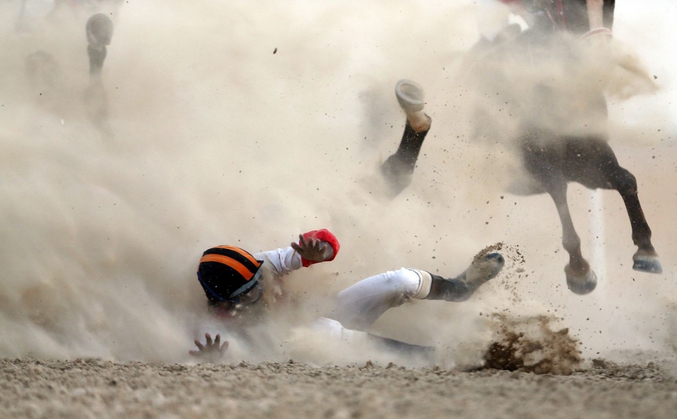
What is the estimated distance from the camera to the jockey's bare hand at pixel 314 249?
326 centimetres

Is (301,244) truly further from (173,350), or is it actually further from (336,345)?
(173,350)

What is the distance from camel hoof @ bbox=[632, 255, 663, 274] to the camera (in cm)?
401

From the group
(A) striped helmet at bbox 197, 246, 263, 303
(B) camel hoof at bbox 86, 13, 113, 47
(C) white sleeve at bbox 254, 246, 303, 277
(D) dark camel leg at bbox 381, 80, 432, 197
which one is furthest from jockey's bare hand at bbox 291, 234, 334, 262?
(B) camel hoof at bbox 86, 13, 113, 47

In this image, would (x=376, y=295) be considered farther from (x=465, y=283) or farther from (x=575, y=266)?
(x=575, y=266)

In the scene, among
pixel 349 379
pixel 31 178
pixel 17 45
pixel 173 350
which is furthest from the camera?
pixel 17 45

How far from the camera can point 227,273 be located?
3.21 metres

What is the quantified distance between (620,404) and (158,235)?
9.72 ft

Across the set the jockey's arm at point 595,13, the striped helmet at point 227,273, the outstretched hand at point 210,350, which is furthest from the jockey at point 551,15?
the outstretched hand at point 210,350

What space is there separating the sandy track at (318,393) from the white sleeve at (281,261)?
1.06 meters

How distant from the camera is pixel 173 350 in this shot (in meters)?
3.36

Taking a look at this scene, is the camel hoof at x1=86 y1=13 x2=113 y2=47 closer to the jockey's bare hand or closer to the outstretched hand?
the jockey's bare hand

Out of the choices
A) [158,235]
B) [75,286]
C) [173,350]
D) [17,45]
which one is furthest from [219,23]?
[173,350]

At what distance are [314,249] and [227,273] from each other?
1.53 ft

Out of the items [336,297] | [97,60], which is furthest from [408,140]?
[97,60]
